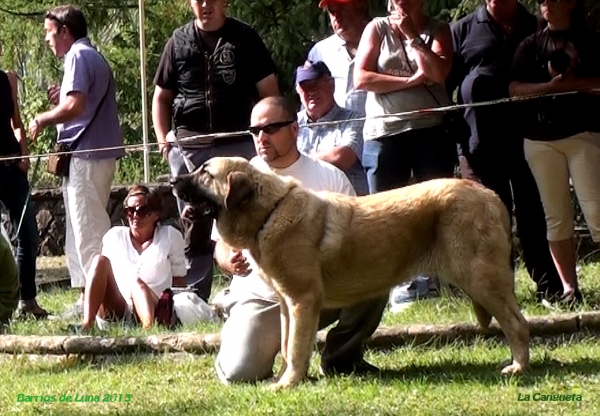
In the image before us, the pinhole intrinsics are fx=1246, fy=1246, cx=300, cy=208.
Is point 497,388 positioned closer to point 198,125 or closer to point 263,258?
point 263,258

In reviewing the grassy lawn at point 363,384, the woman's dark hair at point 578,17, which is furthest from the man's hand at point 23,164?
the woman's dark hair at point 578,17

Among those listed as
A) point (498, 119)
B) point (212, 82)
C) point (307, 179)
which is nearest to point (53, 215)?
point (212, 82)

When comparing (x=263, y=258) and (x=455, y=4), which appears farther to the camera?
(x=455, y=4)

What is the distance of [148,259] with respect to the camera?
851 centimetres

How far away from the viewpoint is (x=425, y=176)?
316 inches

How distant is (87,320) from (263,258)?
2.26 metres

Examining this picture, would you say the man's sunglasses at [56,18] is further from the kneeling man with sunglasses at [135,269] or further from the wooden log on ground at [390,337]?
the wooden log on ground at [390,337]

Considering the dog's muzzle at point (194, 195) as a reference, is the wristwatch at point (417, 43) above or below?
above

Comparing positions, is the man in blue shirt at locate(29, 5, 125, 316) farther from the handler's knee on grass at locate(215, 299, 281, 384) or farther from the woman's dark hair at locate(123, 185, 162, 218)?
the handler's knee on grass at locate(215, 299, 281, 384)

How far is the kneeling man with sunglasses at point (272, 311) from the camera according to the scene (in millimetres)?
6652

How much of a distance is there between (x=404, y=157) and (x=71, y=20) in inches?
113

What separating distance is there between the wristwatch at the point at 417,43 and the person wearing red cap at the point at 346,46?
71cm

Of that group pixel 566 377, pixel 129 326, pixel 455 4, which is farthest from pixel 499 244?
pixel 455 4

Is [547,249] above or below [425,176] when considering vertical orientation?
below
